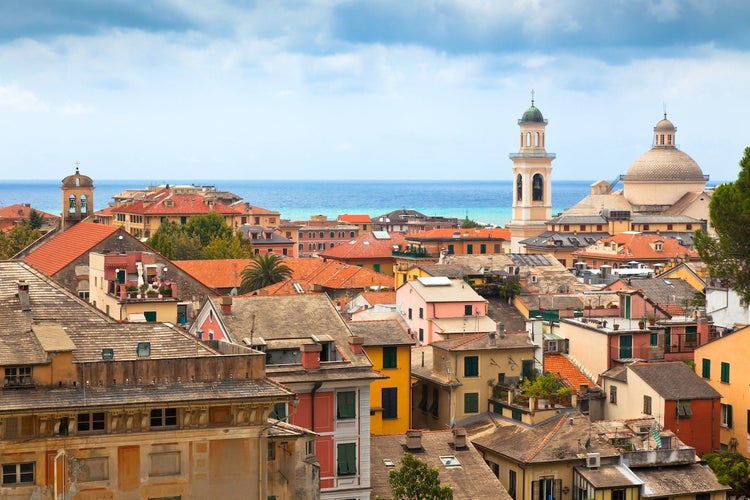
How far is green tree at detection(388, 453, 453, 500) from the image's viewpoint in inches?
1293

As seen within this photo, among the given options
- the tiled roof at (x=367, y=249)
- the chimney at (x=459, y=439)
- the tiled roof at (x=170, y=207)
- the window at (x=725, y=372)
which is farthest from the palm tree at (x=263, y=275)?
the tiled roof at (x=170, y=207)

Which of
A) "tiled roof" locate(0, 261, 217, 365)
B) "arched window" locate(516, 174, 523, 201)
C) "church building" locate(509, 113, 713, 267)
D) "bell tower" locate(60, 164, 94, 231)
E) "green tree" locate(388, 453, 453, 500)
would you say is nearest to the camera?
"tiled roof" locate(0, 261, 217, 365)

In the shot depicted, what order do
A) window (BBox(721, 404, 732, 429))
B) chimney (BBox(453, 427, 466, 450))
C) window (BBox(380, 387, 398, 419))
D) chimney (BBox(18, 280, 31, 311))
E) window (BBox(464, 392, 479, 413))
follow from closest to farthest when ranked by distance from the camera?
chimney (BBox(18, 280, 31, 311)), chimney (BBox(453, 427, 466, 450)), window (BBox(380, 387, 398, 419)), window (BBox(464, 392, 479, 413)), window (BBox(721, 404, 732, 429))

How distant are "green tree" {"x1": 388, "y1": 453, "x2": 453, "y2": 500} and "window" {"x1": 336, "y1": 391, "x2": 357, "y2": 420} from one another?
9.43 ft

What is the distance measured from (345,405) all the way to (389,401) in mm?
8453

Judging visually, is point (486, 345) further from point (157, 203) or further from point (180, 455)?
point (157, 203)

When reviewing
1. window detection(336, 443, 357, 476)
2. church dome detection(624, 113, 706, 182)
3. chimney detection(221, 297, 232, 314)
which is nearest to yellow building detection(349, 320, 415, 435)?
chimney detection(221, 297, 232, 314)

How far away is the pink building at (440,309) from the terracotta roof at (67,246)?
14.9 metres

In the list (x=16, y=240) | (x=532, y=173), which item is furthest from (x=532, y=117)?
(x=16, y=240)

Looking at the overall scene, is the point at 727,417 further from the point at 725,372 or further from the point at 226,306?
the point at 226,306

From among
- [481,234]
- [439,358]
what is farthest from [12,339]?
[481,234]

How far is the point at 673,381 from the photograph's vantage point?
1754 inches

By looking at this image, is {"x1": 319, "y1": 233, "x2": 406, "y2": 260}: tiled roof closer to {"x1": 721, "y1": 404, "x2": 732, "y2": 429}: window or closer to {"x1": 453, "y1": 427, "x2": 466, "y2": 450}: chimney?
{"x1": 721, "y1": 404, "x2": 732, "y2": 429}: window

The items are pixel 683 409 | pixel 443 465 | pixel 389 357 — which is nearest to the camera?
pixel 443 465
